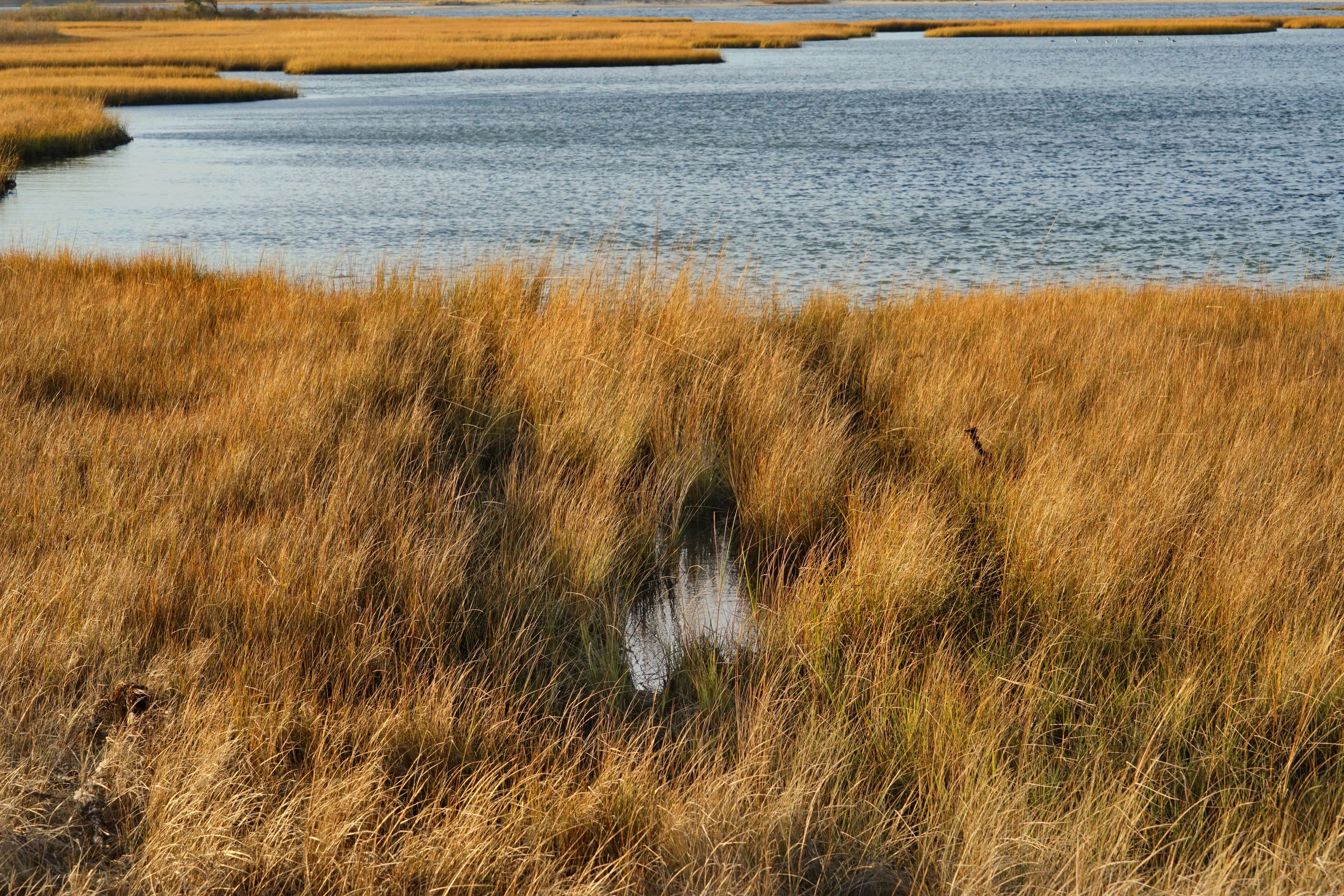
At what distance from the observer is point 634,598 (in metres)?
4.80

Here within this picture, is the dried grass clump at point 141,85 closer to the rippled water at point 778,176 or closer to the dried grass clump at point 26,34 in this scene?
the rippled water at point 778,176

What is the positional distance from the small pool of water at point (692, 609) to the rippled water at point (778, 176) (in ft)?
21.7

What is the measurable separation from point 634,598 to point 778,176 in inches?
759

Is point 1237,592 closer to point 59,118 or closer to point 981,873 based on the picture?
point 981,873

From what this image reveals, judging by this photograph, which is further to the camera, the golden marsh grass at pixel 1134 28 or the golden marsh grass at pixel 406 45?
the golden marsh grass at pixel 1134 28

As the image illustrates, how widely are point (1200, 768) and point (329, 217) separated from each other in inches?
717

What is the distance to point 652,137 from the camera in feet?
97.1

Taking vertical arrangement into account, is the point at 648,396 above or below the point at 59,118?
below

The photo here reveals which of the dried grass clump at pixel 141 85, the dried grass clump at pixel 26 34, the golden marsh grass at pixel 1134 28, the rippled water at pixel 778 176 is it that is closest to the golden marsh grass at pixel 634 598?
the rippled water at pixel 778 176

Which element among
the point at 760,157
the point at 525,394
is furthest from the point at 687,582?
the point at 760,157

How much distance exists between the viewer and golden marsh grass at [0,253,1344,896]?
295 cm

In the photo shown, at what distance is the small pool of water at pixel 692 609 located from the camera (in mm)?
4285

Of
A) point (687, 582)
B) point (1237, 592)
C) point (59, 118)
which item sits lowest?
point (687, 582)

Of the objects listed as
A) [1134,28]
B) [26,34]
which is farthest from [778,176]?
[1134,28]
